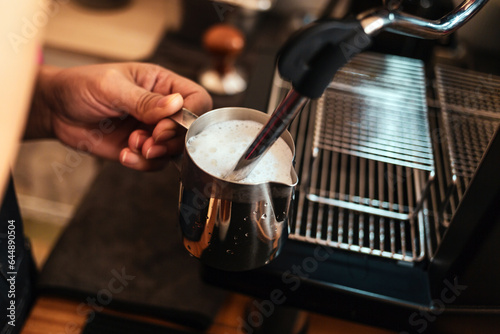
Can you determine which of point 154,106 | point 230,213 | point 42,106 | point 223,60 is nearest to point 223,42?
point 223,60

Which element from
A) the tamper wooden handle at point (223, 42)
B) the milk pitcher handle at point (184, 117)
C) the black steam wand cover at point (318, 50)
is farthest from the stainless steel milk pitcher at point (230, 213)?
the tamper wooden handle at point (223, 42)

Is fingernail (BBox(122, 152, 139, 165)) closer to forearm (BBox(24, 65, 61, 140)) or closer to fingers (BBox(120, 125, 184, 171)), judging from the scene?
fingers (BBox(120, 125, 184, 171))

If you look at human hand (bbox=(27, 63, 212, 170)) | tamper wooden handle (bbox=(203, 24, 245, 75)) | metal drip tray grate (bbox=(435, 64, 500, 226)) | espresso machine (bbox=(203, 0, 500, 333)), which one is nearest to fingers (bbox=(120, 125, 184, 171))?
human hand (bbox=(27, 63, 212, 170))

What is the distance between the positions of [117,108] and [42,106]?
181 mm

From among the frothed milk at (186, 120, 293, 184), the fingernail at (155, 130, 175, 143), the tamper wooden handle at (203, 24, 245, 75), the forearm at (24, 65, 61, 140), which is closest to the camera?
the frothed milk at (186, 120, 293, 184)

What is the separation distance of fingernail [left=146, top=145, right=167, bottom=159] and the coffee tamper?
0.53 m

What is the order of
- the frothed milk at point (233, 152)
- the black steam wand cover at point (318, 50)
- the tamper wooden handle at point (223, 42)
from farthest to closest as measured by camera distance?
the tamper wooden handle at point (223, 42)
the frothed milk at point (233, 152)
the black steam wand cover at point (318, 50)

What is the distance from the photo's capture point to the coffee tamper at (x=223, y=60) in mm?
1053

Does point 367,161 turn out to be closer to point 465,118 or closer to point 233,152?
point 465,118

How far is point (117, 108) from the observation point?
2.12ft

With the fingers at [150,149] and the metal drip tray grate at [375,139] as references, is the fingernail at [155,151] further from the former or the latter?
the metal drip tray grate at [375,139]

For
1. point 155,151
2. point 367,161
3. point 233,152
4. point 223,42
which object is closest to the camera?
point 233,152

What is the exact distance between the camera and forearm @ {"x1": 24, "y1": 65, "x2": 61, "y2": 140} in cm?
71

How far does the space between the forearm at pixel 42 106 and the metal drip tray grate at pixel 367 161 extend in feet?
1.15
